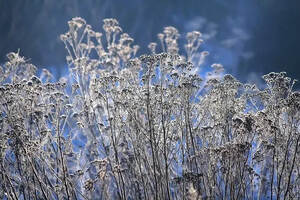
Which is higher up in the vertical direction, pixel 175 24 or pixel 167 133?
pixel 175 24

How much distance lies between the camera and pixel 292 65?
17984 mm

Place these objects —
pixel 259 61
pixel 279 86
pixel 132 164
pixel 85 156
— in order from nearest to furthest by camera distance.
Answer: pixel 279 86 → pixel 132 164 → pixel 85 156 → pixel 259 61

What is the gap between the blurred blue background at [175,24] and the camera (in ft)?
61.7

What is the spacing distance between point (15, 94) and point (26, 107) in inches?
21.7

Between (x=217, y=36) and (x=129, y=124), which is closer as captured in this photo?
(x=129, y=124)

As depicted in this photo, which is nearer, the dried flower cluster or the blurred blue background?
the dried flower cluster

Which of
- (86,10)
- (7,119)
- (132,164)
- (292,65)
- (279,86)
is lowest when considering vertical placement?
(132,164)

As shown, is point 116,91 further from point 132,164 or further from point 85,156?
point 85,156

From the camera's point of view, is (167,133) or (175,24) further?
(175,24)

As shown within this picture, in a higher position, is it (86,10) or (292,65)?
(86,10)

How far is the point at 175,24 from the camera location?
20.4 metres

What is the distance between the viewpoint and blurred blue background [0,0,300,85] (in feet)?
61.7

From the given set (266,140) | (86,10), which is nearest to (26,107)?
(266,140)

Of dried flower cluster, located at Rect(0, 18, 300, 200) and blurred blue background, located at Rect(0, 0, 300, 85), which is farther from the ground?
blurred blue background, located at Rect(0, 0, 300, 85)
